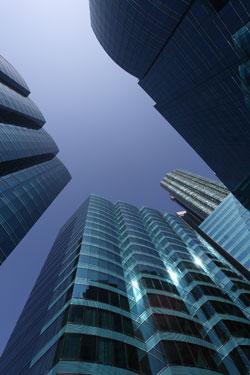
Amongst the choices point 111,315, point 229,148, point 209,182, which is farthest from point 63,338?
point 209,182

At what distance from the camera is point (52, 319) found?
3156 cm

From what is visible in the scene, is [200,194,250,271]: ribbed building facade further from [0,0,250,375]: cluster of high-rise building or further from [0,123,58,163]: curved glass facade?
[0,123,58,163]: curved glass facade

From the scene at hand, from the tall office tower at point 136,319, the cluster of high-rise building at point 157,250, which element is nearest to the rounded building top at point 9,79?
the cluster of high-rise building at point 157,250

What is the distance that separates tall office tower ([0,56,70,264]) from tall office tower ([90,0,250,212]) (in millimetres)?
33215

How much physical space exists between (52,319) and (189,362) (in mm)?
14982

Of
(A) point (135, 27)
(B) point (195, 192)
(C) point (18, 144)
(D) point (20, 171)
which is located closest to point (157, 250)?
(D) point (20, 171)

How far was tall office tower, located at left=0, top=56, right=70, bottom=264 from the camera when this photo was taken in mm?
56344

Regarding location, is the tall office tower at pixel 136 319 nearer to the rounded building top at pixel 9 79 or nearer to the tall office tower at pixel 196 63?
the tall office tower at pixel 196 63

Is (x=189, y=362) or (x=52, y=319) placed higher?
(x=189, y=362)

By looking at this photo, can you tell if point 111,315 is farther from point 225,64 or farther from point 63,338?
point 225,64

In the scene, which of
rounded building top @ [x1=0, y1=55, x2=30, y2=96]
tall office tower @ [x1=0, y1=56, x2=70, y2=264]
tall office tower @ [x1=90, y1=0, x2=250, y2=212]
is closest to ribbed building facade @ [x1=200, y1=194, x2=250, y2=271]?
tall office tower @ [x1=90, y1=0, x2=250, y2=212]

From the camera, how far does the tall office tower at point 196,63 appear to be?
3559cm

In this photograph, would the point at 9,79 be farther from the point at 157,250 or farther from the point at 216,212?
the point at 216,212

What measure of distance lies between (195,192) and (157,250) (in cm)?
9000
